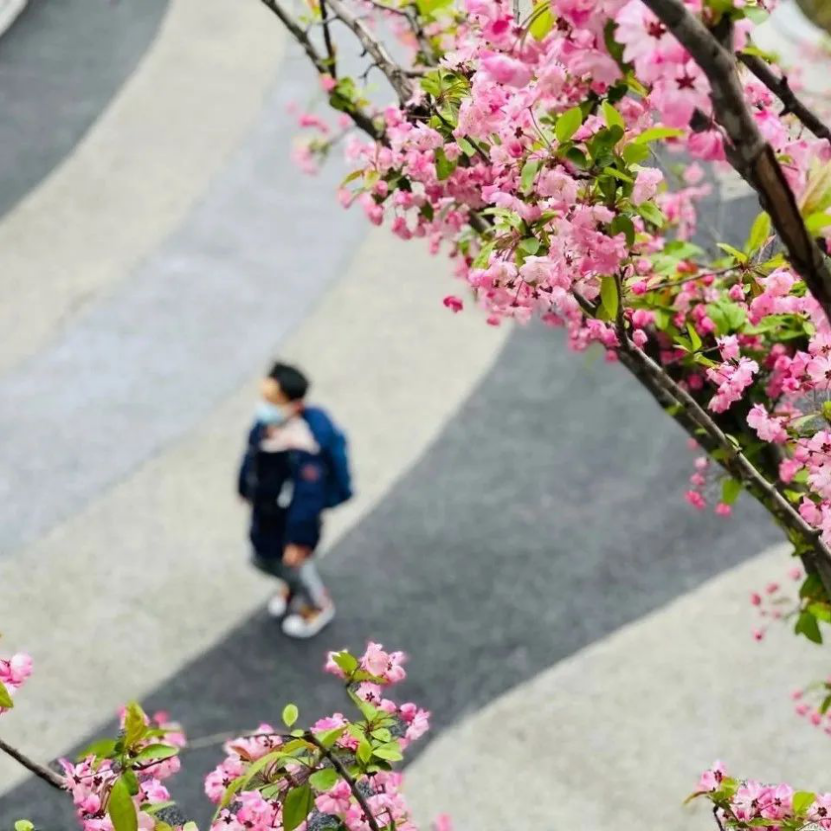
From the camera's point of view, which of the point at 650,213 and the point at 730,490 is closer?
the point at 650,213

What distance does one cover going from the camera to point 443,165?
253 cm

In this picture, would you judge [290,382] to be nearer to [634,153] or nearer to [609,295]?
[609,295]

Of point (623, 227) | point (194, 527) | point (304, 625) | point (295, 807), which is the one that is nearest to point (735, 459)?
point (623, 227)

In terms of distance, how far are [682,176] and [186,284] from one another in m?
4.26

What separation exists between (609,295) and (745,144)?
522 millimetres

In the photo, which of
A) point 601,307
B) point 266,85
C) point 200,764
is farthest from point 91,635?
point 266,85

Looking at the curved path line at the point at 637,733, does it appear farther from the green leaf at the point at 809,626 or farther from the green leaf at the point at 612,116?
the green leaf at the point at 612,116

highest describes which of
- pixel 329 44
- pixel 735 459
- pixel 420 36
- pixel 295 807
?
pixel 420 36

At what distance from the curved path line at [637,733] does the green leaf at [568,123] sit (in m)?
3.44

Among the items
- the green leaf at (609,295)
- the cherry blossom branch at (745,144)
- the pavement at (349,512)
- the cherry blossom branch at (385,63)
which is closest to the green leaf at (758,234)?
the green leaf at (609,295)

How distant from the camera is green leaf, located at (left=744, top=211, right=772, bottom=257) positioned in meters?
2.29

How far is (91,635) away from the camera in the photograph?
545 cm

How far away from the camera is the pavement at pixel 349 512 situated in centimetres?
507

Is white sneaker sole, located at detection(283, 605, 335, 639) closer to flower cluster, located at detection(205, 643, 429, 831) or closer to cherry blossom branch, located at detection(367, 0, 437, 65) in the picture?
cherry blossom branch, located at detection(367, 0, 437, 65)
